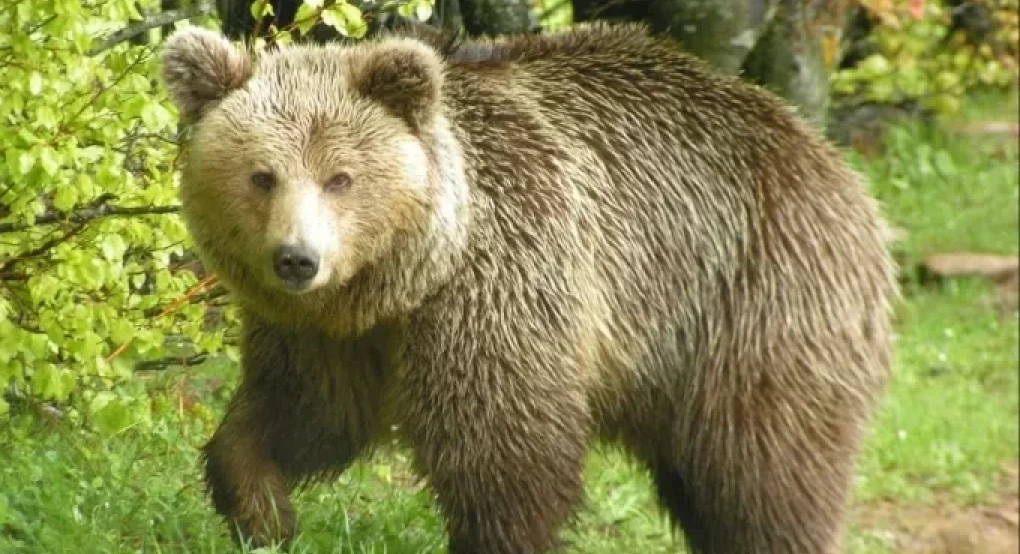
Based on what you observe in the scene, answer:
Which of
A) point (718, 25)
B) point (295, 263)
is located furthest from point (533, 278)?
point (718, 25)

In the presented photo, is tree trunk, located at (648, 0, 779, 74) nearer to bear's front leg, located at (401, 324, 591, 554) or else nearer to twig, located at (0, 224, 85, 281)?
bear's front leg, located at (401, 324, 591, 554)

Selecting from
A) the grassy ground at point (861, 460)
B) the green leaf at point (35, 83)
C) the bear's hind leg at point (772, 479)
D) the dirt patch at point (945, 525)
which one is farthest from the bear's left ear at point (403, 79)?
the dirt patch at point (945, 525)

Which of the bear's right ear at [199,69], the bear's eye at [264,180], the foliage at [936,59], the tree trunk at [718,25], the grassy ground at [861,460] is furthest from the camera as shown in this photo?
the foliage at [936,59]

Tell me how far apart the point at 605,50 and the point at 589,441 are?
53.7 inches

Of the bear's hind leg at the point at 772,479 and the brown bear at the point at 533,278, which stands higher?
the brown bear at the point at 533,278

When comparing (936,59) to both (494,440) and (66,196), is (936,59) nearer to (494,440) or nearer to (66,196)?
(494,440)

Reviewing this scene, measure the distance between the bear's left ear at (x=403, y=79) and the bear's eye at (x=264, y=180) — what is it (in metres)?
0.42

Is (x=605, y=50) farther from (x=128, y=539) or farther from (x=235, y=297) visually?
(x=128, y=539)

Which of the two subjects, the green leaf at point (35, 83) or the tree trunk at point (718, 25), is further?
the tree trunk at point (718, 25)

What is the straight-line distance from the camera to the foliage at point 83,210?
4750mm

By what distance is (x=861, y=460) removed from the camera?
745 cm

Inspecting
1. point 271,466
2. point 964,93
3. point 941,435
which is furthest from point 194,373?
point 964,93

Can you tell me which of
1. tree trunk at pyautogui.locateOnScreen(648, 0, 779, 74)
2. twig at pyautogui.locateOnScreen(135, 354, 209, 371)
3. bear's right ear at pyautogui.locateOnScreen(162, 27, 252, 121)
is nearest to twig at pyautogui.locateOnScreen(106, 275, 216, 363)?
twig at pyautogui.locateOnScreen(135, 354, 209, 371)

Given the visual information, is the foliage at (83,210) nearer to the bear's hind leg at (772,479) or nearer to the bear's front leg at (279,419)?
the bear's front leg at (279,419)
